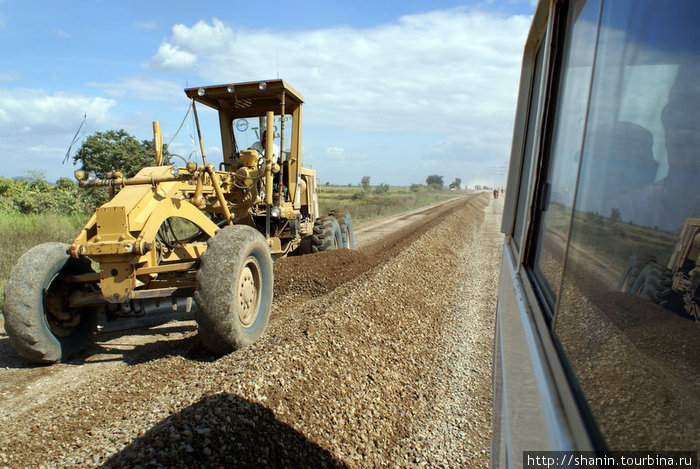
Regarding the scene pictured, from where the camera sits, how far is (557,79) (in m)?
2.03

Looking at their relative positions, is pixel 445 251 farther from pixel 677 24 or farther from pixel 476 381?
pixel 677 24

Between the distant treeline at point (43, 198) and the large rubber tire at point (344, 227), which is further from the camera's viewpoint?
the distant treeline at point (43, 198)

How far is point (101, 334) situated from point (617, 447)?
19.3ft

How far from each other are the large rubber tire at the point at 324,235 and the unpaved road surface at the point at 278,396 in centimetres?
241

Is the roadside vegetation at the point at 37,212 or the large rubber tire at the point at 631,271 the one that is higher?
the large rubber tire at the point at 631,271

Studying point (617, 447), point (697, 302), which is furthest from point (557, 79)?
point (617, 447)

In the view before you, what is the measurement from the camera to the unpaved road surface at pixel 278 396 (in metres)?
2.76

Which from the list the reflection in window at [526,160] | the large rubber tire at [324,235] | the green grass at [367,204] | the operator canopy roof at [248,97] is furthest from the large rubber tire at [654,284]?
the green grass at [367,204]

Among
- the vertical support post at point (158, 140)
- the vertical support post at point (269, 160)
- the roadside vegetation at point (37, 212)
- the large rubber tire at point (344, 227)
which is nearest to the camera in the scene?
the vertical support post at point (158, 140)

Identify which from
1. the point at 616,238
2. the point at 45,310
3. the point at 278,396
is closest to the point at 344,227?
the point at 45,310

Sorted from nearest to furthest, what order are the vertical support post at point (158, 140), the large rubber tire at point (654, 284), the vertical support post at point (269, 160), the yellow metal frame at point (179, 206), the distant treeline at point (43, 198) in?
the large rubber tire at point (654, 284) → the yellow metal frame at point (179, 206) → the vertical support post at point (158, 140) → the vertical support post at point (269, 160) → the distant treeline at point (43, 198)

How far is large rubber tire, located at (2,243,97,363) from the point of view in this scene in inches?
153

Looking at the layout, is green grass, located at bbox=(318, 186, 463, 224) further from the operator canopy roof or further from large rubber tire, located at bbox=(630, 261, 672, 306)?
large rubber tire, located at bbox=(630, 261, 672, 306)

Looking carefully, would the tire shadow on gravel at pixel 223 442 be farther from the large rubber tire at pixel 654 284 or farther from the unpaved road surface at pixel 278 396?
the large rubber tire at pixel 654 284
